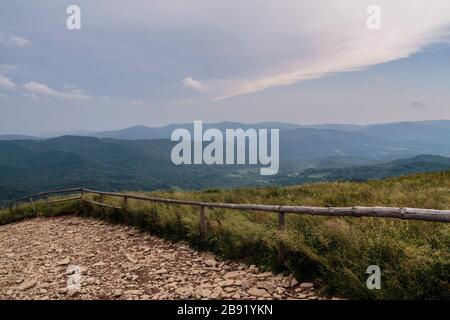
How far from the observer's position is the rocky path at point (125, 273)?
6.36 metres

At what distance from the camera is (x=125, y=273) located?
820cm

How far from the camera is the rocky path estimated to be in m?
6.36

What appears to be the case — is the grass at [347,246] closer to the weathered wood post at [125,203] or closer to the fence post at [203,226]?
A: the fence post at [203,226]

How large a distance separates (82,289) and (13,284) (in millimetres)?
2412
